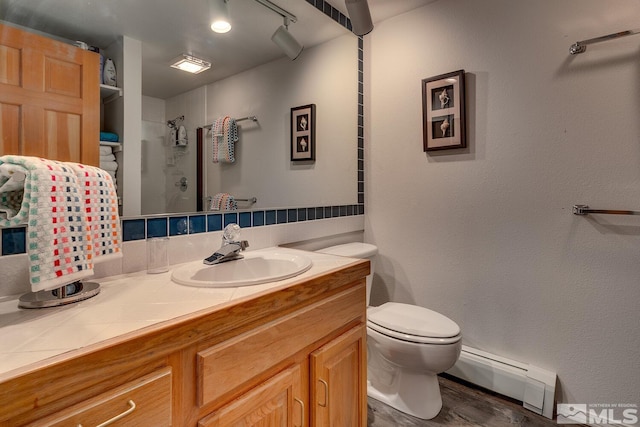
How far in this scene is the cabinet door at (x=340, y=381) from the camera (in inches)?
37.2

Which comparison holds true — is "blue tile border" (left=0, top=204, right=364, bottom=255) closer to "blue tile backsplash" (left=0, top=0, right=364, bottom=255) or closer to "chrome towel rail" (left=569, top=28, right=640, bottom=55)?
"blue tile backsplash" (left=0, top=0, right=364, bottom=255)

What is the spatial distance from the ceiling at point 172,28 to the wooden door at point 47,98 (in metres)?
0.06

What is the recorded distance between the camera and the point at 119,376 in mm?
555

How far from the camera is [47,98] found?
884 millimetres

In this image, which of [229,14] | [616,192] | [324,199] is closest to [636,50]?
[616,192]

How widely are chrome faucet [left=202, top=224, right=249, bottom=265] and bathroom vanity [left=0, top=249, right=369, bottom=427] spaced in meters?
0.20

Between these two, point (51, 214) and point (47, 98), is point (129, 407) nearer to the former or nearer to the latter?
point (51, 214)

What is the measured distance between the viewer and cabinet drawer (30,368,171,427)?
0.50 meters

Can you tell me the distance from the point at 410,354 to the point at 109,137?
4.72ft

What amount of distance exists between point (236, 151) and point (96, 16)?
2.18 feet

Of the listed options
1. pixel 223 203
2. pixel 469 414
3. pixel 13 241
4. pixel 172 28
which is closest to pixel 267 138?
pixel 223 203

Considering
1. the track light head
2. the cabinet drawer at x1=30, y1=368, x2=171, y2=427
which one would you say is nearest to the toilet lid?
the cabinet drawer at x1=30, y1=368, x2=171, y2=427

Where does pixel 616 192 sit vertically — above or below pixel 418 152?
below

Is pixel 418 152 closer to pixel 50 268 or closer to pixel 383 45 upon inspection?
pixel 383 45
